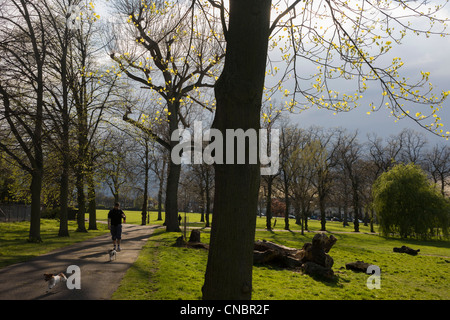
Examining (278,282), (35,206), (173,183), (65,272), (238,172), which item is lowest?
(278,282)

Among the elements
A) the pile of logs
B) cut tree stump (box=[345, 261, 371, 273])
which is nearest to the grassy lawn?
cut tree stump (box=[345, 261, 371, 273])

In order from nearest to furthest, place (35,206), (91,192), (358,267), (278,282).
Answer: (278,282) → (358,267) → (35,206) → (91,192)

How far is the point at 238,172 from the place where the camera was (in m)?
3.89

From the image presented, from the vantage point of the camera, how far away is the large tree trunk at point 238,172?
3.78m

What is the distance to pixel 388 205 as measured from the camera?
32688 millimetres

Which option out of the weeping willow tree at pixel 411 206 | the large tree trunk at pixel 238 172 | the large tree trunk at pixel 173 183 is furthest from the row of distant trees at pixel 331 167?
the large tree trunk at pixel 238 172

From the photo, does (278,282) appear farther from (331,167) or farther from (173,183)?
(331,167)

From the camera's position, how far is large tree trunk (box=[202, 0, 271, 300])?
378cm

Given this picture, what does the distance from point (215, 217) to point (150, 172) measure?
1622 inches

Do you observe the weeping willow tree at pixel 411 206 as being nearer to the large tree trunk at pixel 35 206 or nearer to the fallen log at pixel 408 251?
the fallen log at pixel 408 251

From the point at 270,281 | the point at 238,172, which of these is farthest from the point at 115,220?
the point at 238,172
